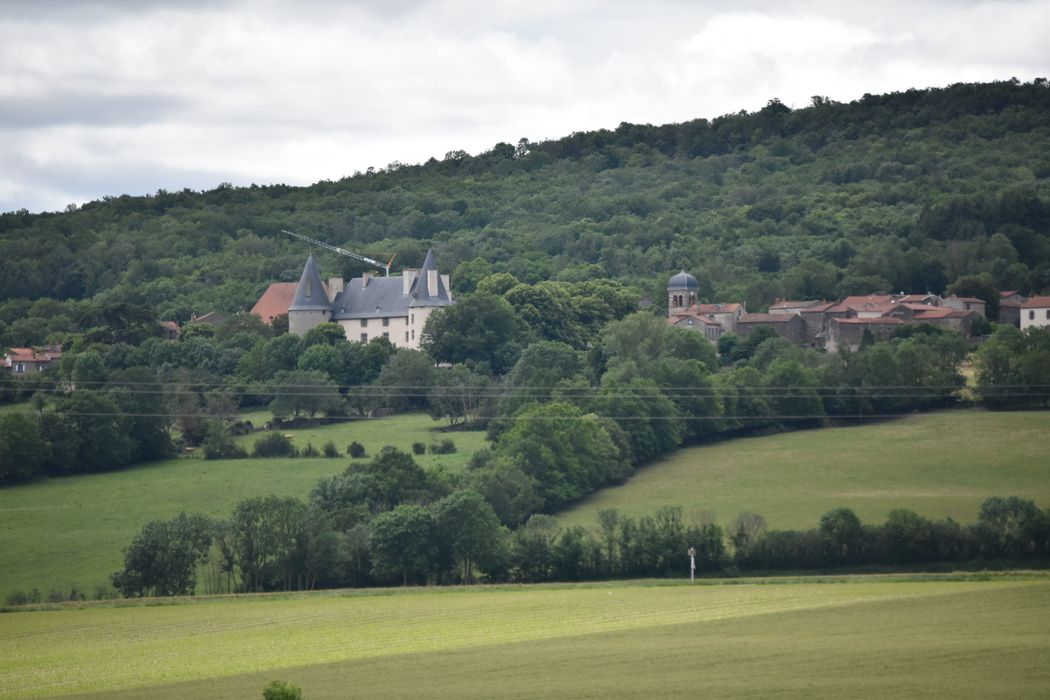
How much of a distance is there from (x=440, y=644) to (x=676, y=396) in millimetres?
55900

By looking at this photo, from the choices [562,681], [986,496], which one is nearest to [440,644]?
[562,681]

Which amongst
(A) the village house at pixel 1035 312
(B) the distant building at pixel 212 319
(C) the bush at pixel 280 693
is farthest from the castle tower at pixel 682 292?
(C) the bush at pixel 280 693

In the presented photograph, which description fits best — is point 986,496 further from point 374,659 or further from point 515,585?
point 374,659

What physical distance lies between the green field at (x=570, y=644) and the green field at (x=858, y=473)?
1884 cm

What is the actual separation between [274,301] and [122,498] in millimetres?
67836

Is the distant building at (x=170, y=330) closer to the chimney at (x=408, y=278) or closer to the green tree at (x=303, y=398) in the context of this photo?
the chimney at (x=408, y=278)

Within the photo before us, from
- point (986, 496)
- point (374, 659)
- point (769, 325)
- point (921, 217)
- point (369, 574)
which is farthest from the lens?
point (921, 217)

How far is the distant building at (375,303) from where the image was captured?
134 m

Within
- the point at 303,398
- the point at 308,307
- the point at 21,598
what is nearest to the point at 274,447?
the point at 303,398

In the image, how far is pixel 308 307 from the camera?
139m

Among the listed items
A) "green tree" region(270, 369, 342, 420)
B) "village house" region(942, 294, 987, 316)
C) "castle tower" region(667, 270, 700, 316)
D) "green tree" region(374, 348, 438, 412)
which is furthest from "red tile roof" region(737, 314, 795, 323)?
"green tree" region(270, 369, 342, 420)

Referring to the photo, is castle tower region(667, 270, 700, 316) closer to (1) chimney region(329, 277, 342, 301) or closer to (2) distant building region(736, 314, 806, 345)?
(2) distant building region(736, 314, 806, 345)

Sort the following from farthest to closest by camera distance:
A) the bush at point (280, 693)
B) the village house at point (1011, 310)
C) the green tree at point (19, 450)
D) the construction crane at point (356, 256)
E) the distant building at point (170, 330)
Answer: the construction crane at point (356, 256) → the distant building at point (170, 330) → the village house at point (1011, 310) → the green tree at point (19, 450) → the bush at point (280, 693)

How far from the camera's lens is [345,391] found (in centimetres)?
11262
